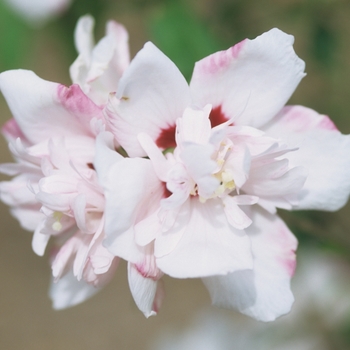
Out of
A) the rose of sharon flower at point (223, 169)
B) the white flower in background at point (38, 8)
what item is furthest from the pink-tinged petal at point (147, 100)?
the white flower in background at point (38, 8)

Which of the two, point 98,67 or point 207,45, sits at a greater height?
point 98,67

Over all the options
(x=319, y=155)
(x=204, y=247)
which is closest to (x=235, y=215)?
(x=204, y=247)

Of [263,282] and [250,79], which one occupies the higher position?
[250,79]

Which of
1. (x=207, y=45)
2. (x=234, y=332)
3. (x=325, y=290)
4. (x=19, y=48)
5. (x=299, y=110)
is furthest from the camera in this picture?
(x=234, y=332)

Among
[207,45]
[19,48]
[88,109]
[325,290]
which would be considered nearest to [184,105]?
[88,109]

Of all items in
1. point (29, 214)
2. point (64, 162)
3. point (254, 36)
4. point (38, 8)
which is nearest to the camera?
point (64, 162)

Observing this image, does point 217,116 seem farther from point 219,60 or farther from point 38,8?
point 38,8

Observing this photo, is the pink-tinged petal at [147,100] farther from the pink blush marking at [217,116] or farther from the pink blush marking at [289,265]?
the pink blush marking at [289,265]

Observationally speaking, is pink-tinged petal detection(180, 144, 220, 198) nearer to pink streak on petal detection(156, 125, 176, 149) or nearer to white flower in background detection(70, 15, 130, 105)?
pink streak on petal detection(156, 125, 176, 149)

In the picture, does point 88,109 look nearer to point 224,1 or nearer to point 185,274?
point 185,274
